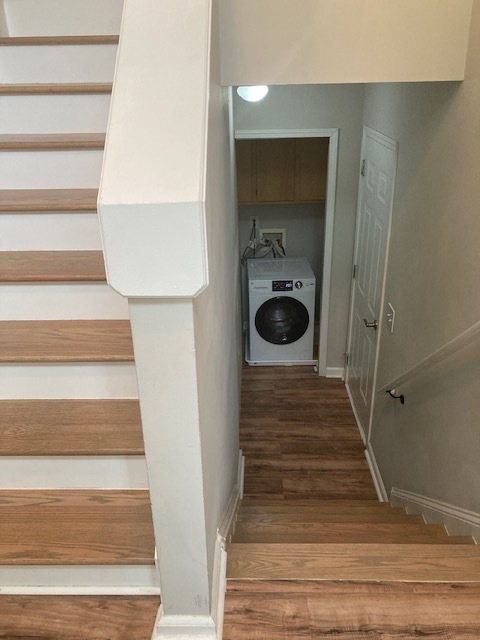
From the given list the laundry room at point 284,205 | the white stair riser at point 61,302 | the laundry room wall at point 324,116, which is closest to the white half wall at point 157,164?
the white stair riser at point 61,302

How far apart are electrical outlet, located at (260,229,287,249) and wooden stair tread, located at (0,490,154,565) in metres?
3.98

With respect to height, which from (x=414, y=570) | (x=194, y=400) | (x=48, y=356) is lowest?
(x=414, y=570)

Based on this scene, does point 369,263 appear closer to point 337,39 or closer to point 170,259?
point 337,39

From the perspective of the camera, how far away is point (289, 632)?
1.31 meters

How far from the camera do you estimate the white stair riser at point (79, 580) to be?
138cm

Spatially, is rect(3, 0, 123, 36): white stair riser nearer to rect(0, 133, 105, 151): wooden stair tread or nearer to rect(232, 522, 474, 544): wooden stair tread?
rect(0, 133, 105, 151): wooden stair tread

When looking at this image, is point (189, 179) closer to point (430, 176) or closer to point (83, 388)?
point (83, 388)

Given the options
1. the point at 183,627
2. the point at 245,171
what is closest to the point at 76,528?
the point at 183,627

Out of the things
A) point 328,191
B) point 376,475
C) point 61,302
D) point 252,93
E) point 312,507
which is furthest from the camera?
point 328,191

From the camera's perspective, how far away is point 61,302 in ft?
5.64

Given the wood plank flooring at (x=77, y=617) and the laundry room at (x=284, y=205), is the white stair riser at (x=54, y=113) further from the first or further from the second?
the laundry room at (x=284, y=205)

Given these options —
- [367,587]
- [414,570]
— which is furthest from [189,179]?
[414,570]

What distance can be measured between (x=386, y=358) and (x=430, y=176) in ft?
3.95

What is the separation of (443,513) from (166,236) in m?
1.92
